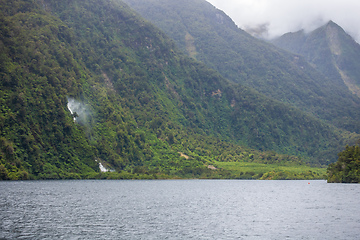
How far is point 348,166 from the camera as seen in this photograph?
600 feet

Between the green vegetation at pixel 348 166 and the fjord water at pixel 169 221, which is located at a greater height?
the green vegetation at pixel 348 166

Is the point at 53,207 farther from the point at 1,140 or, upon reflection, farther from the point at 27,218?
the point at 1,140

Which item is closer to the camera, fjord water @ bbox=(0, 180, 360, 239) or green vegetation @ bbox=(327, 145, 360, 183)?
fjord water @ bbox=(0, 180, 360, 239)

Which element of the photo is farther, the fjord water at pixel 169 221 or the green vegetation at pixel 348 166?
Answer: the green vegetation at pixel 348 166

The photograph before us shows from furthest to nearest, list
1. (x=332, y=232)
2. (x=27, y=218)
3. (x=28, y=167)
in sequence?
(x=28, y=167) → (x=27, y=218) → (x=332, y=232)

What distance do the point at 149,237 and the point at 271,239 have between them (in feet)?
62.5

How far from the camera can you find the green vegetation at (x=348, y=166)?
176 meters

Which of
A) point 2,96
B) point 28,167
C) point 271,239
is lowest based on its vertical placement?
point 271,239

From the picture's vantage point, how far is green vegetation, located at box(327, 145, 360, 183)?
176 m

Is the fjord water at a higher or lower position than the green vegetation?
lower

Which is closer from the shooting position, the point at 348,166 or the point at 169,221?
the point at 169,221

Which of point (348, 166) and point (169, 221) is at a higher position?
point (348, 166)

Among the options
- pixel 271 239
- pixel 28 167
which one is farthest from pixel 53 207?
pixel 28 167

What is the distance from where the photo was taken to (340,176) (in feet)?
627
